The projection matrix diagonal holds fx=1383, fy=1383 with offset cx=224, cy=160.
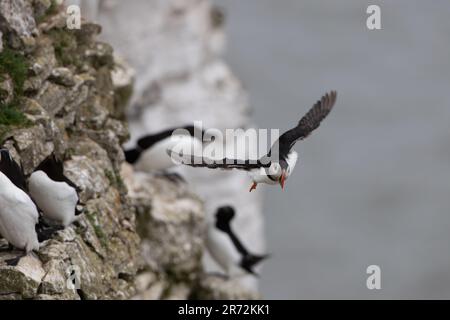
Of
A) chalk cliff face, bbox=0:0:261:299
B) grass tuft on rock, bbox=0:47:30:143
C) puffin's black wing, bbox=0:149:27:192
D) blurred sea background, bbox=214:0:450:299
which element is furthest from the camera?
blurred sea background, bbox=214:0:450:299

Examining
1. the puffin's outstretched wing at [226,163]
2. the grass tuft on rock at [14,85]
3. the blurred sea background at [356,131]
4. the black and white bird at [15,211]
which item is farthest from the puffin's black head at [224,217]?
the blurred sea background at [356,131]

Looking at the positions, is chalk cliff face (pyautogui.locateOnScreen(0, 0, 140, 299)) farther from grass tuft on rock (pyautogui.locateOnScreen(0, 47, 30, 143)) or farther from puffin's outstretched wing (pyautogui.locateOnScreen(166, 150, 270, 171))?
puffin's outstretched wing (pyautogui.locateOnScreen(166, 150, 270, 171))

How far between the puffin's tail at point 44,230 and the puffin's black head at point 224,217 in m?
7.04

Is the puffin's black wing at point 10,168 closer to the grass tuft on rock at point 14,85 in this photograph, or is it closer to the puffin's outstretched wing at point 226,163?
the grass tuft on rock at point 14,85

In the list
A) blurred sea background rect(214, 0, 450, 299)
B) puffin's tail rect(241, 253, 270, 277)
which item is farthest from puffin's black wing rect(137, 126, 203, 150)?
blurred sea background rect(214, 0, 450, 299)

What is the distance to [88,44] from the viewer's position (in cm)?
1700

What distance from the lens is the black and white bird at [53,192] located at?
44.9ft

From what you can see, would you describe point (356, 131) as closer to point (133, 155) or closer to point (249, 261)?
point (249, 261)

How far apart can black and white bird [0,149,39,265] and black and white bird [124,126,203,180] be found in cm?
614

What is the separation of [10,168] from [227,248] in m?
8.13

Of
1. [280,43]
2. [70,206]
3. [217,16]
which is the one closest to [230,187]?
[217,16]

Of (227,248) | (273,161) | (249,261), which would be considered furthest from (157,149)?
(273,161)

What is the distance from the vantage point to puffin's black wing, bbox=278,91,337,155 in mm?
13391

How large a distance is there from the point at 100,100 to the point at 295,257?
86.6 feet
